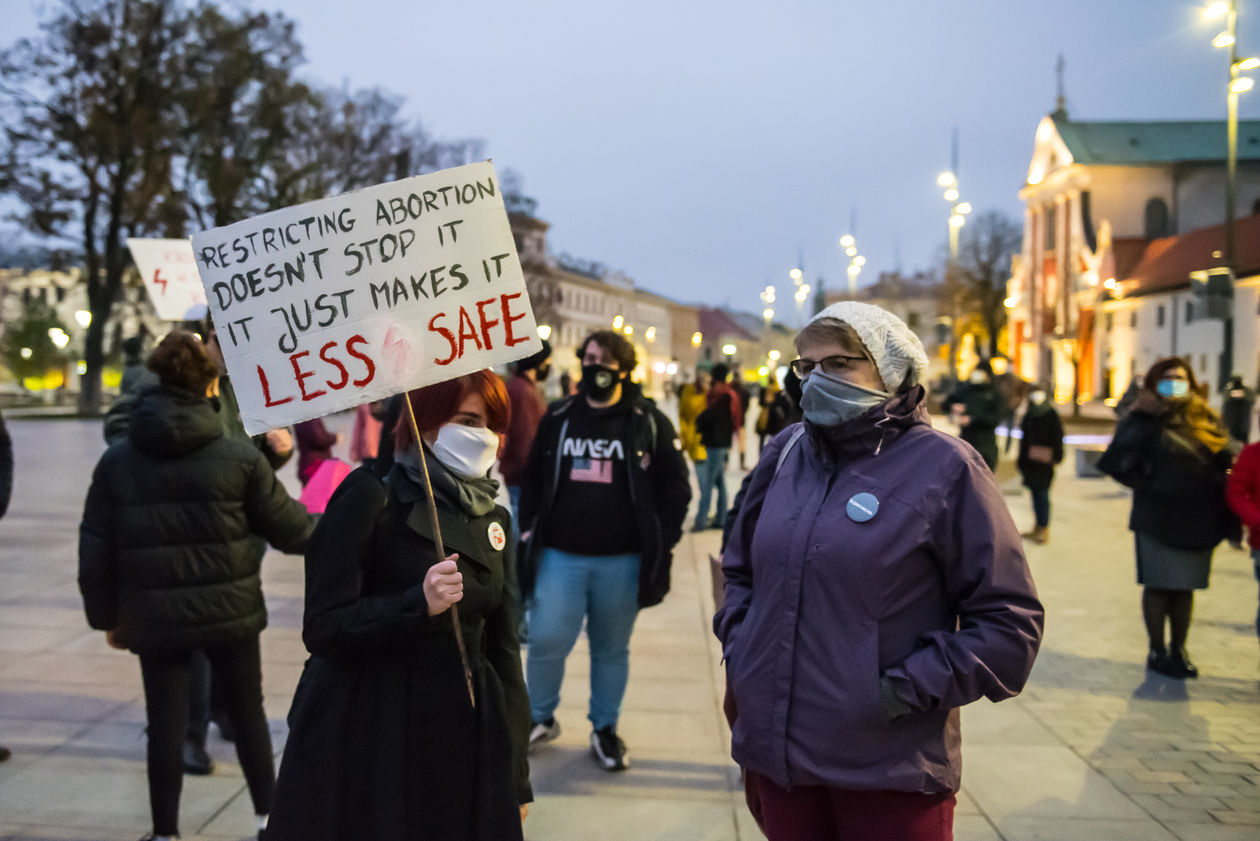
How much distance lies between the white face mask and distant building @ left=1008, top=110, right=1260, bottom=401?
188 feet

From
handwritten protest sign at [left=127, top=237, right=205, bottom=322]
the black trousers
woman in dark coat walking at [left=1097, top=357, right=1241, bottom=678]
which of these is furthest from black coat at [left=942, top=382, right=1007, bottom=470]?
the black trousers

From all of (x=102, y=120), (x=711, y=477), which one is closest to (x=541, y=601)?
(x=711, y=477)

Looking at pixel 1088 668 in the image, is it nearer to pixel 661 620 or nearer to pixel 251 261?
pixel 661 620

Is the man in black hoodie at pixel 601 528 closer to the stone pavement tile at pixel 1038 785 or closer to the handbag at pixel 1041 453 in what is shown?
the stone pavement tile at pixel 1038 785

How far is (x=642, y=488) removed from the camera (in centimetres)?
514

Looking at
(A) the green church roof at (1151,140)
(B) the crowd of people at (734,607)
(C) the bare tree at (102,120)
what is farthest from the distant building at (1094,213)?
(B) the crowd of people at (734,607)

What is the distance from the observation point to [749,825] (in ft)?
14.8

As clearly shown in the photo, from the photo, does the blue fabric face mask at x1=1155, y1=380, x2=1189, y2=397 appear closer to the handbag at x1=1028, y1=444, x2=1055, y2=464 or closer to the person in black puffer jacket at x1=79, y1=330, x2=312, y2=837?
the person in black puffer jacket at x1=79, y1=330, x2=312, y2=837

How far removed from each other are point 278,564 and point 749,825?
23.0 ft

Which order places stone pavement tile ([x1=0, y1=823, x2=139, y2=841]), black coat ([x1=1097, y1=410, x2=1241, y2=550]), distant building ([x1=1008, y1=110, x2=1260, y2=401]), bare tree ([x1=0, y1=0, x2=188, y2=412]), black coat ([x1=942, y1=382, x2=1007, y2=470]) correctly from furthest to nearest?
distant building ([x1=1008, y1=110, x2=1260, y2=401]) → bare tree ([x1=0, y1=0, x2=188, y2=412]) → black coat ([x1=942, y1=382, x2=1007, y2=470]) → black coat ([x1=1097, y1=410, x2=1241, y2=550]) → stone pavement tile ([x1=0, y1=823, x2=139, y2=841])

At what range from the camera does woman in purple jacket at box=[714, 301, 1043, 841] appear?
256cm

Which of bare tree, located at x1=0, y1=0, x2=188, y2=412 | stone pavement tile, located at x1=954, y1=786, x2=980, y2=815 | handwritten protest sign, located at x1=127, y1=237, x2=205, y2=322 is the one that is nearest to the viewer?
stone pavement tile, located at x1=954, y1=786, x2=980, y2=815

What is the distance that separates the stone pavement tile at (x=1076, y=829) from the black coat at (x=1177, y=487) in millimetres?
2589

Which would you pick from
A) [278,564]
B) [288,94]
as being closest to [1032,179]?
[288,94]
